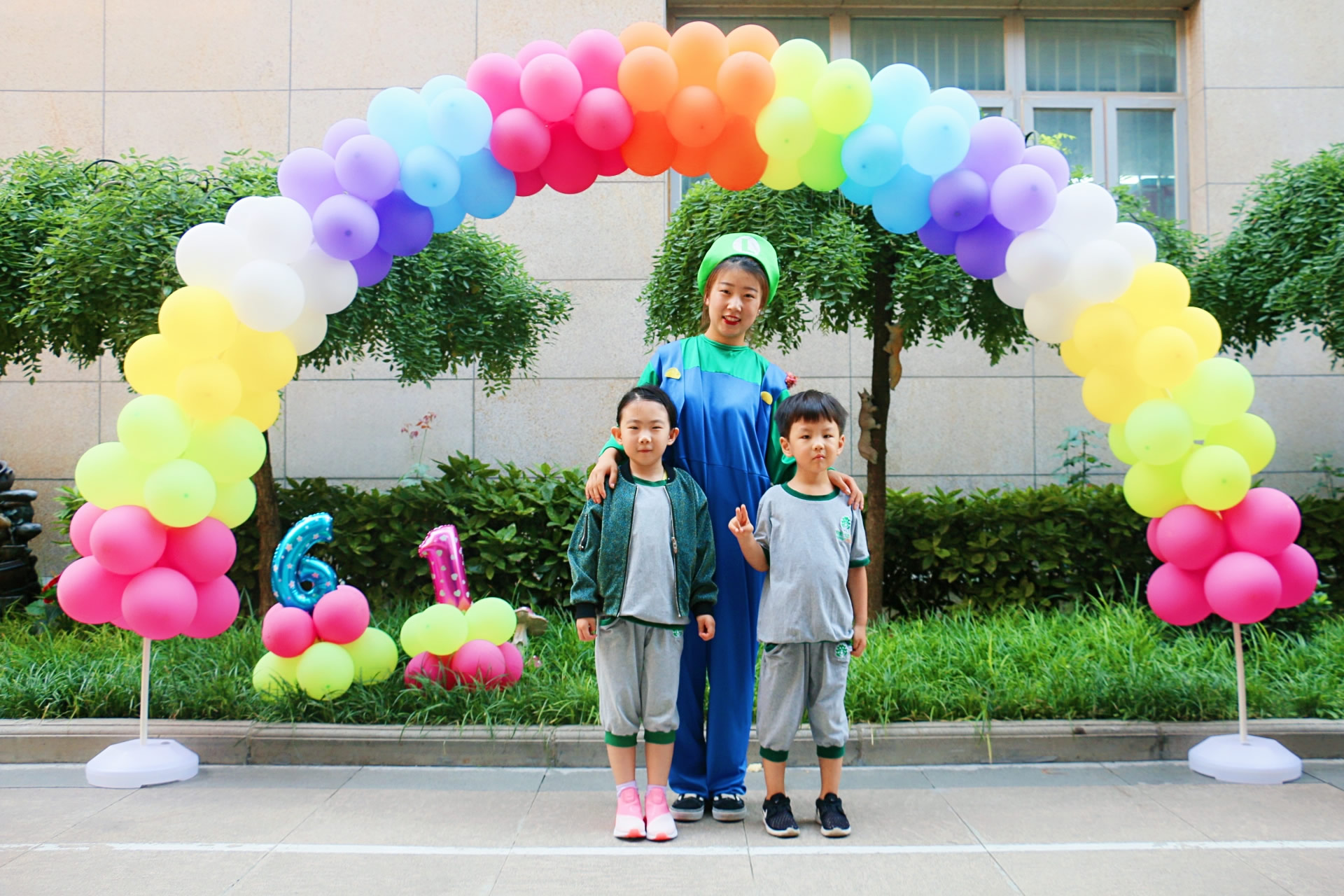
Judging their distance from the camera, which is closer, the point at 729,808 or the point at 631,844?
the point at 631,844

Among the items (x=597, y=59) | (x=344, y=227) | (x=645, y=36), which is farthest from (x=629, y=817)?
(x=645, y=36)

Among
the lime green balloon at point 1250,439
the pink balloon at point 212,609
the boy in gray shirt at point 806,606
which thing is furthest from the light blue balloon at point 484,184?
the lime green balloon at point 1250,439

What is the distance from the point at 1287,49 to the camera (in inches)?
344

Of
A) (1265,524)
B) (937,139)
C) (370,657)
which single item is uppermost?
(937,139)

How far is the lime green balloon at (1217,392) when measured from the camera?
164 inches

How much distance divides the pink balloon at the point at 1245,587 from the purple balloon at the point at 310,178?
171 inches

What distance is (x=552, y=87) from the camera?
4.15m

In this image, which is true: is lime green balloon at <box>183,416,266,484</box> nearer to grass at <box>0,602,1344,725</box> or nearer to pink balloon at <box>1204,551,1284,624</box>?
grass at <box>0,602,1344,725</box>

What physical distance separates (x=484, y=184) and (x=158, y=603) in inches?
91.7

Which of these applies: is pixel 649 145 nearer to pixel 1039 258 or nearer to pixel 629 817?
pixel 1039 258

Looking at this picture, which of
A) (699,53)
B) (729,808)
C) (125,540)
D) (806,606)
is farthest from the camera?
(699,53)

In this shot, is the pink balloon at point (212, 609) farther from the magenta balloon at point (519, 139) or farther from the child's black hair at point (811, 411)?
the child's black hair at point (811, 411)

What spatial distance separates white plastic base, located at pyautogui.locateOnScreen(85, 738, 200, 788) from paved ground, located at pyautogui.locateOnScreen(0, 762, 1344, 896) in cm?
7

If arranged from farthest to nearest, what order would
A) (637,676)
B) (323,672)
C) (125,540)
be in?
(323,672) → (125,540) → (637,676)
